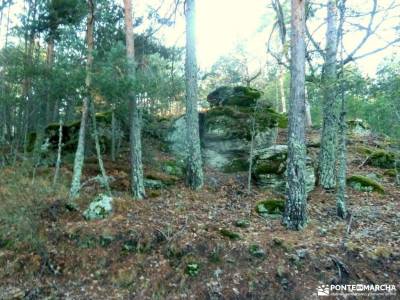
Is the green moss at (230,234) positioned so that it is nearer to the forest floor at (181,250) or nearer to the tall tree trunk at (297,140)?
the forest floor at (181,250)

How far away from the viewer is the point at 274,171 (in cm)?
991

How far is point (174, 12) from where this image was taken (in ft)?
35.6

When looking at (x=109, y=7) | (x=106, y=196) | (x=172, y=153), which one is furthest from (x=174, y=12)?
(x=106, y=196)

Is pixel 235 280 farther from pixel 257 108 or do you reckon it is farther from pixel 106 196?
pixel 257 108

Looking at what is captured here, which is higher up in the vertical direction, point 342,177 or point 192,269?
point 342,177

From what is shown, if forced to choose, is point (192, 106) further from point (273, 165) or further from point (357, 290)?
point (357, 290)

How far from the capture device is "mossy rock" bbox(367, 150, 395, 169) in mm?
11977

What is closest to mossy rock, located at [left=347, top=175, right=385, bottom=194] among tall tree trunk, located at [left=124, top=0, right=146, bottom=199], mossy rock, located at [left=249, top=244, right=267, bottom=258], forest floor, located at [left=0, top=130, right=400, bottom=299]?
forest floor, located at [left=0, top=130, right=400, bottom=299]

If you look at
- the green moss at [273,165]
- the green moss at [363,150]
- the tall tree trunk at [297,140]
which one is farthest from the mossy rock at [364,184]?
the green moss at [363,150]

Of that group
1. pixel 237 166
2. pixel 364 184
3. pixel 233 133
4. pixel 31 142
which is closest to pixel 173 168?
pixel 237 166

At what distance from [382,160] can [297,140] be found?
6.89 meters

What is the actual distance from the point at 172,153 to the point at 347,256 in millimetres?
8086

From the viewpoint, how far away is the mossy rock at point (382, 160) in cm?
1198

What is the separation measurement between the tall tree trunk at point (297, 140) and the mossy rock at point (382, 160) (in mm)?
6535
